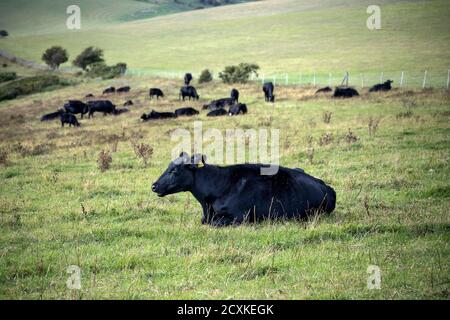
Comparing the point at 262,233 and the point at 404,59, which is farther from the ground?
the point at 404,59

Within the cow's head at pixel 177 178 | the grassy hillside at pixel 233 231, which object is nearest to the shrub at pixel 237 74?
the grassy hillside at pixel 233 231

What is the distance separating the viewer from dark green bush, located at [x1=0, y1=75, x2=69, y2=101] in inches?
2304

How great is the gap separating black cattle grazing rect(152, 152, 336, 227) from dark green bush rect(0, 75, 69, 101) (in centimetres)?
5296

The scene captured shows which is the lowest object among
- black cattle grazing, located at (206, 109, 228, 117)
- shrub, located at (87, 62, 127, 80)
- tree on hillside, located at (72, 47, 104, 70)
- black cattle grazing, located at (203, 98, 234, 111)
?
black cattle grazing, located at (206, 109, 228, 117)

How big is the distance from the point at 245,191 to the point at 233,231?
1103mm

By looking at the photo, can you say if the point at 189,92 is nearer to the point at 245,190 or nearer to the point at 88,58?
the point at 245,190

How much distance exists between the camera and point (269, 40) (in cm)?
9925

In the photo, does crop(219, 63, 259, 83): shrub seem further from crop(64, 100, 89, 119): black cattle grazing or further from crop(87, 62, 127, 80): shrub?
crop(87, 62, 127, 80): shrub

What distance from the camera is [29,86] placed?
61906 millimetres

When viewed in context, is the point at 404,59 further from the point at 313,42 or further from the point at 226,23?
the point at 226,23

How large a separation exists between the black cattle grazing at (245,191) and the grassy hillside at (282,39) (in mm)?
47891

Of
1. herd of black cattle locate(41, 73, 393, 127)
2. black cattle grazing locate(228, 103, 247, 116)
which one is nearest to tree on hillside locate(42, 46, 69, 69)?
herd of black cattle locate(41, 73, 393, 127)

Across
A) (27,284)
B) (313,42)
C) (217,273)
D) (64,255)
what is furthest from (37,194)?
(313,42)
